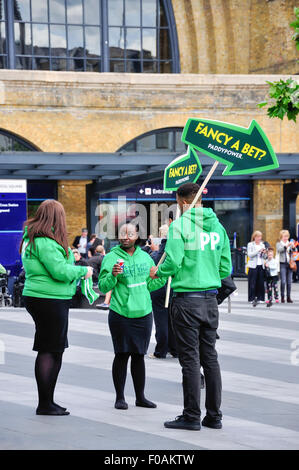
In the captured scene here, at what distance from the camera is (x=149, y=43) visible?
1248 inches

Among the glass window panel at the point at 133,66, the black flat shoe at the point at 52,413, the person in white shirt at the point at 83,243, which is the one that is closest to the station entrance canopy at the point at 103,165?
the person in white shirt at the point at 83,243

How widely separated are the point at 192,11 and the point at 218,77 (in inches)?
247

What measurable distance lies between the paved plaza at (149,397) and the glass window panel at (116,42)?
2149 cm

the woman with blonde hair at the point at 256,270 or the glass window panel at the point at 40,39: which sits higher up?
the glass window panel at the point at 40,39

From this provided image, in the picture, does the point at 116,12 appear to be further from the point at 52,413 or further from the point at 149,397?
the point at 52,413

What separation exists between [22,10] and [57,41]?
6.14 ft

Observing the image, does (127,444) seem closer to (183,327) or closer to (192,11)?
(183,327)

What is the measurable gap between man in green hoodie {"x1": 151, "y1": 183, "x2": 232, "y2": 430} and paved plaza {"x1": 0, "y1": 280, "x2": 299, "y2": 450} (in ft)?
0.74

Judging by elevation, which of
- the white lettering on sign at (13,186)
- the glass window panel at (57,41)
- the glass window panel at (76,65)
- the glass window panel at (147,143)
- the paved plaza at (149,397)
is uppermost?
the glass window panel at (57,41)

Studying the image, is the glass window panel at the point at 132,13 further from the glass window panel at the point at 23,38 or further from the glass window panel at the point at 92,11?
the glass window panel at the point at 23,38

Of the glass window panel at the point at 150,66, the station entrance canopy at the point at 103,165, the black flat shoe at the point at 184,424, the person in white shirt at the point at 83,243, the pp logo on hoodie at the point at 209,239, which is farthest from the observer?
the glass window panel at the point at 150,66

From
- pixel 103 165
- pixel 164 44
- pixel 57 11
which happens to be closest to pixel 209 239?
pixel 103 165

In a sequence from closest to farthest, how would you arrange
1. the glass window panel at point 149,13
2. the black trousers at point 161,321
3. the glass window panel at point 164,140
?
the black trousers at point 161,321 < the glass window panel at point 164,140 < the glass window panel at point 149,13

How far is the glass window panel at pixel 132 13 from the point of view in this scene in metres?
31.3
